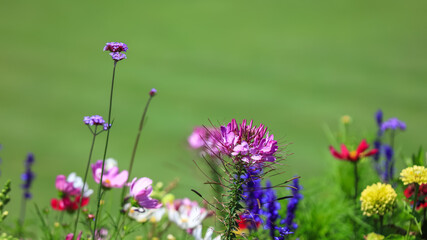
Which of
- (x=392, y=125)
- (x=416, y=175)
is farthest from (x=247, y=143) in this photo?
(x=392, y=125)

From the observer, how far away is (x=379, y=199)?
1.05 meters

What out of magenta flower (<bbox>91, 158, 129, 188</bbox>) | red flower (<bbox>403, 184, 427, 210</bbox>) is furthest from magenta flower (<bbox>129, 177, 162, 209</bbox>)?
red flower (<bbox>403, 184, 427, 210</bbox>)

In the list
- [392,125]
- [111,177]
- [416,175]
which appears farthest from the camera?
[392,125]

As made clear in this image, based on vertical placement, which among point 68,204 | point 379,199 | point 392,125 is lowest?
point 68,204

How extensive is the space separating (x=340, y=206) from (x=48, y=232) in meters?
0.77

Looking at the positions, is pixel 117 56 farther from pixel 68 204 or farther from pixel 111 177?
pixel 68 204

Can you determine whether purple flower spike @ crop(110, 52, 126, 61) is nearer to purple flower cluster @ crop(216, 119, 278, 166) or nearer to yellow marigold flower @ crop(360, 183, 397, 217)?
purple flower cluster @ crop(216, 119, 278, 166)

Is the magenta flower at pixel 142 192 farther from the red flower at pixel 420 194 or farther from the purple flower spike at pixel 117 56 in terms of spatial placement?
the red flower at pixel 420 194

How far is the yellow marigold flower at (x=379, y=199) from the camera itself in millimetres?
1044

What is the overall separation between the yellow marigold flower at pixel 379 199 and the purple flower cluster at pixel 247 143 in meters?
0.36

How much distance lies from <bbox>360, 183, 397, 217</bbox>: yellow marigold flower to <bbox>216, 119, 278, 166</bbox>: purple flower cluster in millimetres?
365

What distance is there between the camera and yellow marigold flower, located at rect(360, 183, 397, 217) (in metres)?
1.04

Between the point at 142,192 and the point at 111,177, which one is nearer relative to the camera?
the point at 142,192

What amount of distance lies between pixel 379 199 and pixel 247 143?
421mm
